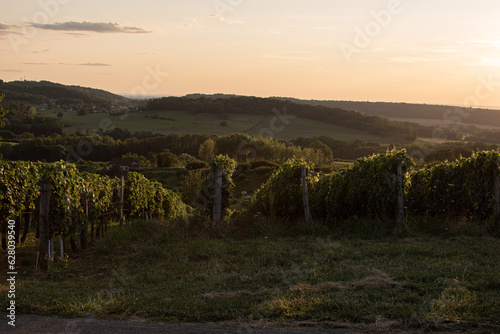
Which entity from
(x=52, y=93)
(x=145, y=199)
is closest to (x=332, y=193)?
(x=145, y=199)

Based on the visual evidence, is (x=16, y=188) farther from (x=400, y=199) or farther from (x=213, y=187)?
(x=400, y=199)

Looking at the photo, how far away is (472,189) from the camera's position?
10.6m

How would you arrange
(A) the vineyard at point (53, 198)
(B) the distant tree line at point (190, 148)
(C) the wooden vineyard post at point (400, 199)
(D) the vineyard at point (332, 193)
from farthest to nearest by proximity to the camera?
1. (B) the distant tree line at point (190, 148)
2. (C) the wooden vineyard post at point (400, 199)
3. (D) the vineyard at point (332, 193)
4. (A) the vineyard at point (53, 198)

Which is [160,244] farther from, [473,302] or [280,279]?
[473,302]

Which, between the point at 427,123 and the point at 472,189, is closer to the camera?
the point at 472,189

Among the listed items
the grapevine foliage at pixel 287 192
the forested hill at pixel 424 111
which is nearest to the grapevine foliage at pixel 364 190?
the grapevine foliage at pixel 287 192

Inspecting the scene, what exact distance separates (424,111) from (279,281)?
12835 centimetres

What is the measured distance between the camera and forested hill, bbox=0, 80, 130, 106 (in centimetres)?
13738

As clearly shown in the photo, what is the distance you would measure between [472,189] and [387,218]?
7.41 ft

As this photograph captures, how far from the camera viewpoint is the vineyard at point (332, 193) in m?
9.63

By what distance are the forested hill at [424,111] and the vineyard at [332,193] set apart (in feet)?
297

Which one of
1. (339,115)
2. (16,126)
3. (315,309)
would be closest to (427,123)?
(339,115)

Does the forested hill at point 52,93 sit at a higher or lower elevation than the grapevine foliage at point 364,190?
higher

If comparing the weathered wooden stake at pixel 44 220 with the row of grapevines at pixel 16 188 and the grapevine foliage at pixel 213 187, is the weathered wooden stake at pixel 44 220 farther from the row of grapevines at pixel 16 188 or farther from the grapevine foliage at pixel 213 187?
the grapevine foliage at pixel 213 187
